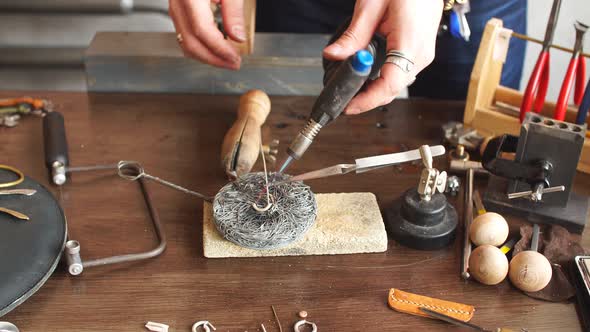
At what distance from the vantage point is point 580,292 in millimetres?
783

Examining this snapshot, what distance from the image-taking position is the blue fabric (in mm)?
1291

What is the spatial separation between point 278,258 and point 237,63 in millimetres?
389

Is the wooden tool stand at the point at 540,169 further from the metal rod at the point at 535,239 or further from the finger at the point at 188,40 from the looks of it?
the finger at the point at 188,40

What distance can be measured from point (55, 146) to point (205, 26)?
0.98 feet

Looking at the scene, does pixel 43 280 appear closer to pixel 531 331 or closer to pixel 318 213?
pixel 318 213

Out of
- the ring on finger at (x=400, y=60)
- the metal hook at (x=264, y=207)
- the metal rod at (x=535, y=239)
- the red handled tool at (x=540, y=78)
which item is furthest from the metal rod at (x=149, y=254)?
the red handled tool at (x=540, y=78)

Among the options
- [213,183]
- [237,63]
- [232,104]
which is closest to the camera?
[213,183]

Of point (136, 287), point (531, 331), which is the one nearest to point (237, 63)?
point (136, 287)

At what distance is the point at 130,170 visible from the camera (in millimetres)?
982

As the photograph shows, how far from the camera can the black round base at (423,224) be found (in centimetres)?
84

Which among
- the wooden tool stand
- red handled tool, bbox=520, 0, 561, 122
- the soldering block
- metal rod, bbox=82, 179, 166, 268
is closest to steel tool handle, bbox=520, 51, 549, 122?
red handled tool, bbox=520, 0, 561, 122

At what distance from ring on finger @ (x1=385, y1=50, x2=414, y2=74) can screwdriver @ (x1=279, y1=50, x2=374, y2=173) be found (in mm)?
82

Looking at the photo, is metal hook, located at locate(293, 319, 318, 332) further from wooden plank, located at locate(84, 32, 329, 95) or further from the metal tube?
wooden plank, located at locate(84, 32, 329, 95)

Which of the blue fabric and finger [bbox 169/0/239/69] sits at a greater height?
finger [bbox 169/0/239/69]
